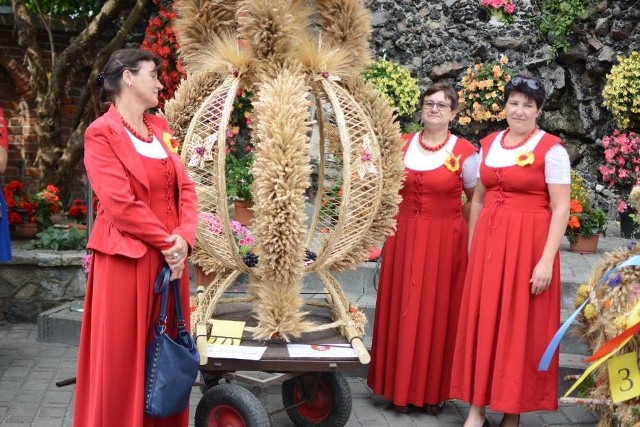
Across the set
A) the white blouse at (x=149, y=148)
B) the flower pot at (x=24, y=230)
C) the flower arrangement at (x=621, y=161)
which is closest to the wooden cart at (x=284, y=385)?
the white blouse at (x=149, y=148)

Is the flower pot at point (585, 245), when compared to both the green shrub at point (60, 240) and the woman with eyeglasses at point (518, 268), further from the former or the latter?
the green shrub at point (60, 240)

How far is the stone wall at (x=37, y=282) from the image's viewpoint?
6469mm

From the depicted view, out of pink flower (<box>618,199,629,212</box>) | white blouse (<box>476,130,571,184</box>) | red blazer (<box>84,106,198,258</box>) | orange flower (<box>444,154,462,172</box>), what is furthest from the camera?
pink flower (<box>618,199,629,212</box>)

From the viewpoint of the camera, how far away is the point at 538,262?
402cm

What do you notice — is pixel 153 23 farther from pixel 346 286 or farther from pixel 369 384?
pixel 369 384

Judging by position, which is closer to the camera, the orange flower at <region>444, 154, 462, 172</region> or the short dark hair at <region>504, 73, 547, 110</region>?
the short dark hair at <region>504, 73, 547, 110</region>

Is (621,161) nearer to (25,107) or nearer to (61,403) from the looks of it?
(61,403)

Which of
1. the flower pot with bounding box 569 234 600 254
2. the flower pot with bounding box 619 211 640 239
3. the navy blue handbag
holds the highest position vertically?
the flower pot with bounding box 619 211 640 239

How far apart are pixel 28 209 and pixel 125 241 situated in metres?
4.19

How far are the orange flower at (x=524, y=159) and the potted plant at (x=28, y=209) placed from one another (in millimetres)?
4625

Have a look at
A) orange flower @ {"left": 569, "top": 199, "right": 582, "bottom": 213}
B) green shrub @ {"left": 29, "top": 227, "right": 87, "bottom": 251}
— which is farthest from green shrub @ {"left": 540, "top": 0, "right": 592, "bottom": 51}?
green shrub @ {"left": 29, "top": 227, "right": 87, "bottom": 251}

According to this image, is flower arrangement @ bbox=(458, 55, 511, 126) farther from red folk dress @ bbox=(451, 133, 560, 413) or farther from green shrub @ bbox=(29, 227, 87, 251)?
red folk dress @ bbox=(451, 133, 560, 413)

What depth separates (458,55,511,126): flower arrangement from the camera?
8.95 metres

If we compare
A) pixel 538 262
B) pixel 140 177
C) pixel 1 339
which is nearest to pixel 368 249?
pixel 538 262
